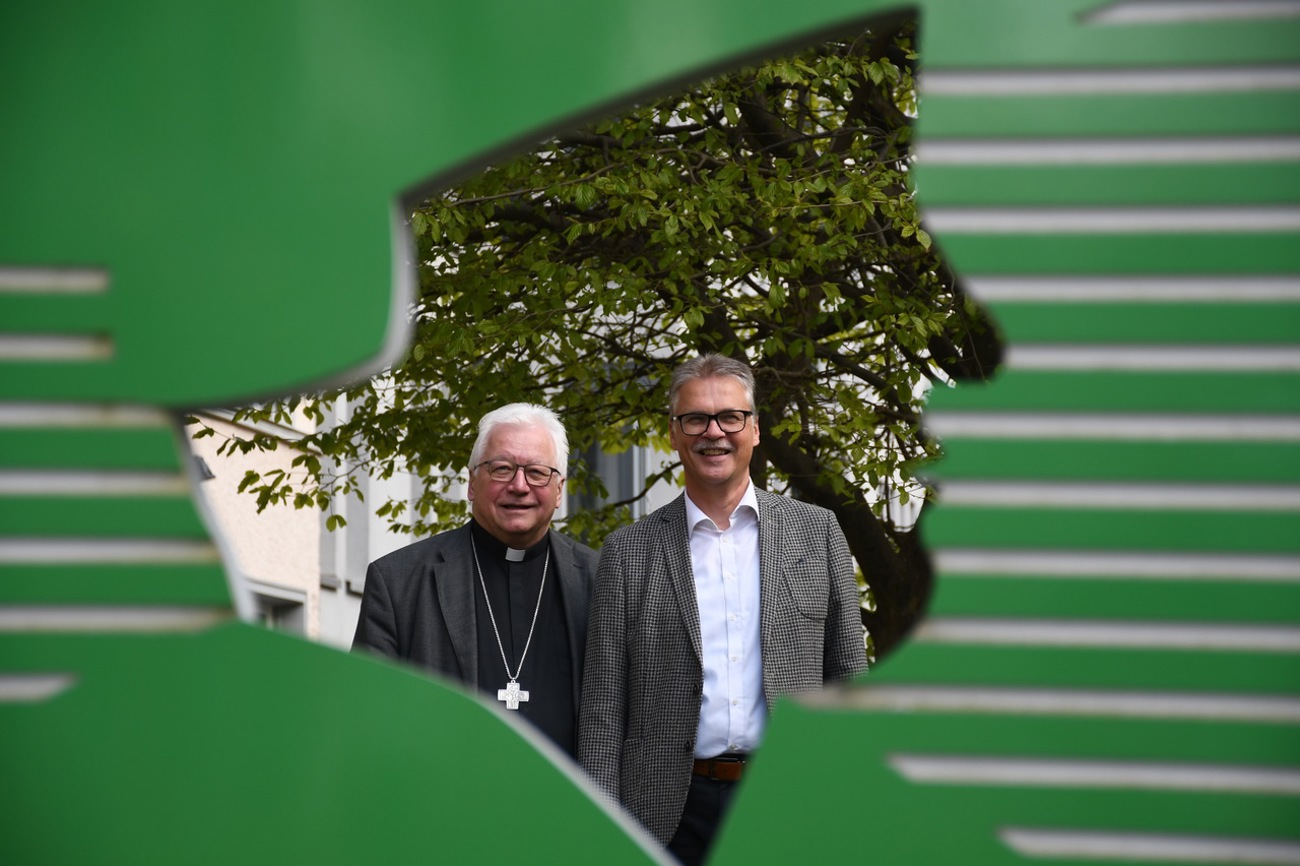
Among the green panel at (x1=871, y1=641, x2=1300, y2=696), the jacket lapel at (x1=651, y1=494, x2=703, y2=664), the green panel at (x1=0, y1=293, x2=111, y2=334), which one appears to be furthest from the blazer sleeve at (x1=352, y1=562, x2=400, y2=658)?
the green panel at (x1=871, y1=641, x2=1300, y2=696)

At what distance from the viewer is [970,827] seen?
92.4 inches

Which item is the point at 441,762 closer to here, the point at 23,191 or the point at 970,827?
the point at 970,827

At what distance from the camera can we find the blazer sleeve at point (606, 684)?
3914 millimetres

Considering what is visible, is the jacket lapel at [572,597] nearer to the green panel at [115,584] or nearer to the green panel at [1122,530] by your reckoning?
the green panel at [115,584]

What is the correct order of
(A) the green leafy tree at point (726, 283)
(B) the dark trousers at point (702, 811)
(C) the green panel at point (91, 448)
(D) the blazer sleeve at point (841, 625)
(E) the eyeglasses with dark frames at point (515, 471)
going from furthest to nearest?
(A) the green leafy tree at point (726, 283)
(E) the eyeglasses with dark frames at point (515, 471)
(D) the blazer sleeve at point (841, 625)
(B) the dark trousers at point (702, 811)
(C) the green panel at point (91, 448)

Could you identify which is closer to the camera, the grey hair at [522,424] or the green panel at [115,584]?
the green panel at [115,584]

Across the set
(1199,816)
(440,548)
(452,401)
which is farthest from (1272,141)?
(452,401)

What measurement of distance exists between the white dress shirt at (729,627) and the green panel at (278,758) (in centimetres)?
147

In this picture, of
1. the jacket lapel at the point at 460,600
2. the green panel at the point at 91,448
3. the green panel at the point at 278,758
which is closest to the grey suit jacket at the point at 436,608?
the jacket lapel at the point at 460,600

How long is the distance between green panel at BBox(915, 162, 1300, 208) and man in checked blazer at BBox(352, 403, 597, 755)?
6.86 feet

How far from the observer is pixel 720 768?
387 centimetres

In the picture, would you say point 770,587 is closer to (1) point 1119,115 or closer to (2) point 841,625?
(2) point 841,625

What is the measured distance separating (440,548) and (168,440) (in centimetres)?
192

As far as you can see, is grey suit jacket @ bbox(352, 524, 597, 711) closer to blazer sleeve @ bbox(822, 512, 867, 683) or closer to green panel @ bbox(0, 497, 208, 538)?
blazer sleeve @ bbox(822, 512, 867, 683)
